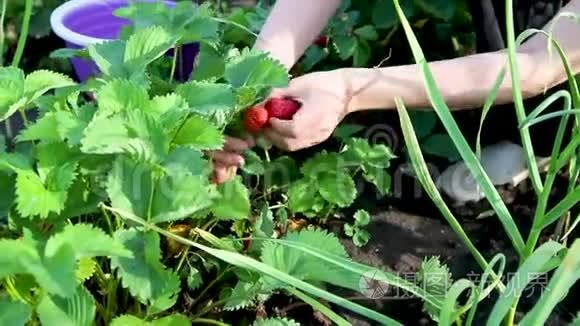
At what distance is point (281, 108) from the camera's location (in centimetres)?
126

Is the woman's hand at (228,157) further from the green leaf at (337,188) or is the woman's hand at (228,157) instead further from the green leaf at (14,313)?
the green leaf at (14,313)

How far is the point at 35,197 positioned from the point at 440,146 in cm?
84

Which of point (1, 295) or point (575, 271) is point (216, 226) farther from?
point (575, 271)

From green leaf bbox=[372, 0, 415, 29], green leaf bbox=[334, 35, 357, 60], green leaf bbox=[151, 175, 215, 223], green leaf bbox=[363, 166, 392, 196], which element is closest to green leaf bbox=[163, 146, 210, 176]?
green leaf bbox=[151, 175, 215, 223]

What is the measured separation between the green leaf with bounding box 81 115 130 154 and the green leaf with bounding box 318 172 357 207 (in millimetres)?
508

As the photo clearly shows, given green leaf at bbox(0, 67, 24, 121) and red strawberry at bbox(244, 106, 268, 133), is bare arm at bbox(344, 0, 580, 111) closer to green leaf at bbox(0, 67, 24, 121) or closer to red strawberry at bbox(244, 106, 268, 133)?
red strawberry at bbox(244, 106, 268, 133)

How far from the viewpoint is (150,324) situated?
1112 millimetres

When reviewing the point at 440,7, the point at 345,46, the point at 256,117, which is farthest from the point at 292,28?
the point at 440,7

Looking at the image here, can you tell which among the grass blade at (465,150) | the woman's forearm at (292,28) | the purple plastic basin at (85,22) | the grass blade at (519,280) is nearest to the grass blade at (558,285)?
the grass blade at (519,280)

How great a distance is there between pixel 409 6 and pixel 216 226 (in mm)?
615

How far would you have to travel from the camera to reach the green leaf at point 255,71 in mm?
1170

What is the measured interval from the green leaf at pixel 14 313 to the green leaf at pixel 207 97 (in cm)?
29

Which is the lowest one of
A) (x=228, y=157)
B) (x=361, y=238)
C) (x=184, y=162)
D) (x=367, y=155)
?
(x=361, y=238)

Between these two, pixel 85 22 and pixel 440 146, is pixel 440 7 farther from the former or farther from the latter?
pixel 85 22
